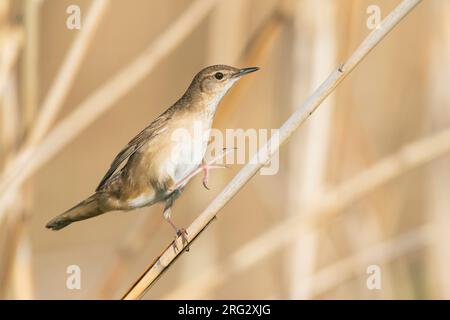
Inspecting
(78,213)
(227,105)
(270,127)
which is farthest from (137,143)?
(270,127)

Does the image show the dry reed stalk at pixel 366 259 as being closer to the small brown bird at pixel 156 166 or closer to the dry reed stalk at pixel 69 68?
the small brown bird at pixel 156 166

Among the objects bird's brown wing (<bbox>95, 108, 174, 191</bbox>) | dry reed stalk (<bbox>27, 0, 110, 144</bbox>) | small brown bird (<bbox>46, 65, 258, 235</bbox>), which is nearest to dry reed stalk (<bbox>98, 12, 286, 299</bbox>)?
small brown bird (<bbox>46, 65, 258, 235</bbox>)

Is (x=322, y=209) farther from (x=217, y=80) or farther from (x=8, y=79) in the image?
(x=8, y=79)

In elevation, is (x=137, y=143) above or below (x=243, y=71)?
below

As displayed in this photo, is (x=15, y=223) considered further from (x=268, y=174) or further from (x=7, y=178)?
(x=268, y=174)

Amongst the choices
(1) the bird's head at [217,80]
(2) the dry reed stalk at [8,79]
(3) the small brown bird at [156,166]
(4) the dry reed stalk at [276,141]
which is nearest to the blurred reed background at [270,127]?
(2) the dry reed stalk at [8,79]
